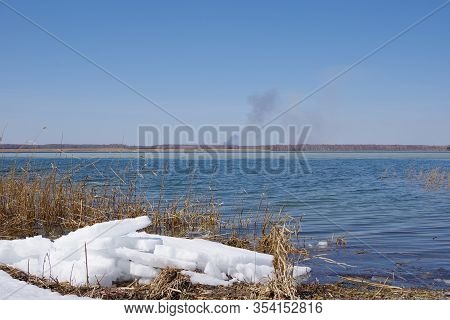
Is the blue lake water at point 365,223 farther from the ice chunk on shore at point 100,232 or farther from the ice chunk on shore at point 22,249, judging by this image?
the ice chunk on shore at point 22,249

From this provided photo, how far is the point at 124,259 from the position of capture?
5855 mm

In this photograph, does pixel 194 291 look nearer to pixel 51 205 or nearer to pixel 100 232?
pixel 100 232

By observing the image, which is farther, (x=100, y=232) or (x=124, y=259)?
(x=100, y=232)

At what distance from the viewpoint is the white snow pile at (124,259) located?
5.57 meters

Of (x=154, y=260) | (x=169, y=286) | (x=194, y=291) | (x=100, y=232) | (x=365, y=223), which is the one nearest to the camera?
(x=169, y=286)

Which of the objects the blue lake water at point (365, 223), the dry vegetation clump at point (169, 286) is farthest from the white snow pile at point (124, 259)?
the blue lake water at point (365, 223)

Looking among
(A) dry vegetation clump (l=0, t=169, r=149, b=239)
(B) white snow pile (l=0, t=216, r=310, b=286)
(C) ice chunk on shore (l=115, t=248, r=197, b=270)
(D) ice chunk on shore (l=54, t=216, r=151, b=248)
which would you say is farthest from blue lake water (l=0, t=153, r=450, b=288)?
(D) ice chunk on shore (l=54, t=216, r=151, b=248)

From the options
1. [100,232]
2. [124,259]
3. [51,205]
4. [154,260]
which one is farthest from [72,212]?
[154,260]
